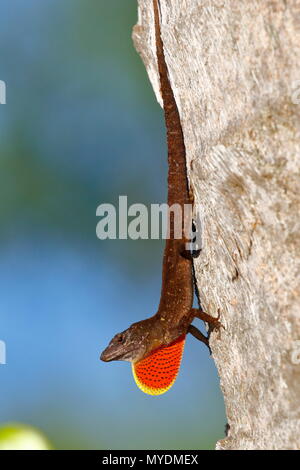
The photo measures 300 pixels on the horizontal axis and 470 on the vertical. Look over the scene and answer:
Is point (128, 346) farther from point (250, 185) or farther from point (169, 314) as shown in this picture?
point (250, 185)

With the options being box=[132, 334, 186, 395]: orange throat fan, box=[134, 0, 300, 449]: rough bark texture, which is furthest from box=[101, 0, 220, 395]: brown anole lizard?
box=[134, 0, 300, 449]: rough bark texture

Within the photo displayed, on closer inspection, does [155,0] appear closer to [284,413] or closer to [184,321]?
[184,321]

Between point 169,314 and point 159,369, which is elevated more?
point 169,314

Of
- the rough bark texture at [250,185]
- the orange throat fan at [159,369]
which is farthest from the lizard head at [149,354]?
the rough bark texture at [250,185]

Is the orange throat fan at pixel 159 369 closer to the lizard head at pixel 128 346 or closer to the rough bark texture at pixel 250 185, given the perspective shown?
the lizard head at pixel 128 346

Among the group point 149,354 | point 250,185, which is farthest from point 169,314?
point 250,185

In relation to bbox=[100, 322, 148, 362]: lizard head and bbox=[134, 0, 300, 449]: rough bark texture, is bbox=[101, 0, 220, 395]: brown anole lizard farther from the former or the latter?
bbox=[134, 0, 300, 449]: rough bark texture
